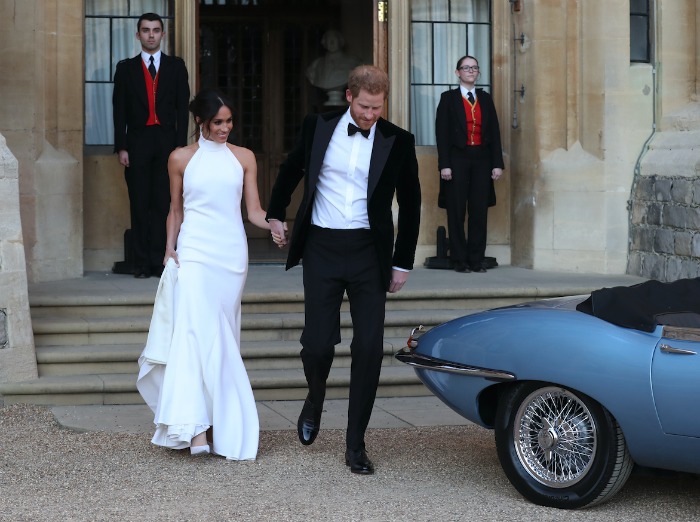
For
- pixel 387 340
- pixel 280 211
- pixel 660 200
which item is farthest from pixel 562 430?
pixel 660 200

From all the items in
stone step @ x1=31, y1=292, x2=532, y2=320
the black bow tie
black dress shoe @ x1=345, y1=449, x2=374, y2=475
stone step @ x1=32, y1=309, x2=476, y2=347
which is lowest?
black dress shoe @ x1=345, y1=449, x2=374, y2=475

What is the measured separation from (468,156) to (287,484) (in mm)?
6169

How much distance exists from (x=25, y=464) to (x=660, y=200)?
6.62 metres

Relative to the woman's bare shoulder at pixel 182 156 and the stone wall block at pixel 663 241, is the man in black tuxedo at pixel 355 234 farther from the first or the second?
the stone wall block at pixel 663 241

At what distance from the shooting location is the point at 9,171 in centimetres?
859

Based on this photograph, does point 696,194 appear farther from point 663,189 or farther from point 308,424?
point 308,424

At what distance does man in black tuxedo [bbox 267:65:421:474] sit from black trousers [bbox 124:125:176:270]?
4830 millimetres

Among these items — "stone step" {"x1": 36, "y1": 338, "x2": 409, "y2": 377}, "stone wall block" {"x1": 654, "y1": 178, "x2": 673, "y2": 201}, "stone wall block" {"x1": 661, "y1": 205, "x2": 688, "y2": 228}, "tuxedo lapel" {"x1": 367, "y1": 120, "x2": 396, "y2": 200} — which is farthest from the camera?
"stone wall block" {"x1": 654, "y1": 178, "x2": 673, "y2": 201}

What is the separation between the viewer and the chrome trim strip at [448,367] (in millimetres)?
5840

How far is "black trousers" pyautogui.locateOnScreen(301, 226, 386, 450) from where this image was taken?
21.0 ft

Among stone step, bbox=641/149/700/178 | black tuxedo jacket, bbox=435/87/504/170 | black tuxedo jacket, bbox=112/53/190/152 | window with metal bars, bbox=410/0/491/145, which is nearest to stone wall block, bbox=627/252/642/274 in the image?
stone step, bbox=641/149/700/178

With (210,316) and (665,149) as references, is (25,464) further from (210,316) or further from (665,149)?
(665,149)

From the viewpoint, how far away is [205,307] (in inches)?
270

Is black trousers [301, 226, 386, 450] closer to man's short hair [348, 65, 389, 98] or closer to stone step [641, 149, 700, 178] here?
man's short hair [348, 65, 389, 98]
